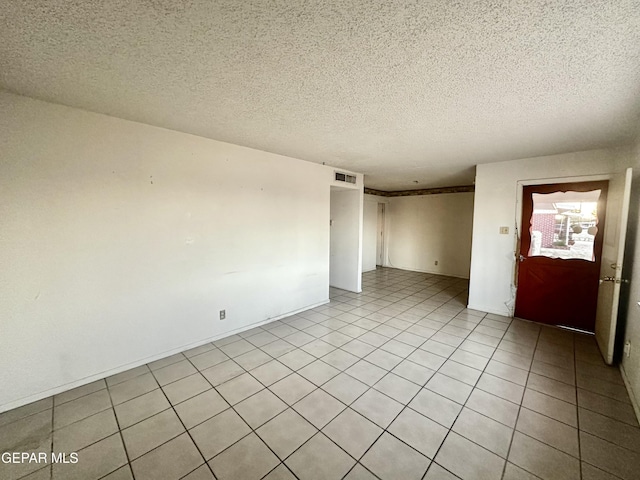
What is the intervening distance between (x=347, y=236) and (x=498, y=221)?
256 centimetres

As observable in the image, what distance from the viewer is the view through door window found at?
10.9ft

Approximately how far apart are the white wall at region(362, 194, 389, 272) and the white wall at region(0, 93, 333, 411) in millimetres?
3953

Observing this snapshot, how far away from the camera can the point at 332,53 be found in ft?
4.72

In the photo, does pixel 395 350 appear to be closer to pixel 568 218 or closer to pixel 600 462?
pixel 600 462

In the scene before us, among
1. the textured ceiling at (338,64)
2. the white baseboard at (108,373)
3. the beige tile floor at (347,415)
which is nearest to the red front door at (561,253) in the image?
→ the beige tile floor at (347,415)

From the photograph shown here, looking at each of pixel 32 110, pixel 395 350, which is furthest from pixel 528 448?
pixel 32 110

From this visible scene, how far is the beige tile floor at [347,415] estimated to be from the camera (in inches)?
59.5

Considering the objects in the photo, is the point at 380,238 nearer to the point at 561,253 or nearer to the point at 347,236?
the point at 347,236

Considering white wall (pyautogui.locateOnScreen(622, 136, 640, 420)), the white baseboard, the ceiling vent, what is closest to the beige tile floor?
the white baseboard

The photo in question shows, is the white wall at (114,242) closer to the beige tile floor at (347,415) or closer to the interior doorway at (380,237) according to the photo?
the beige tile floor at (347,415)

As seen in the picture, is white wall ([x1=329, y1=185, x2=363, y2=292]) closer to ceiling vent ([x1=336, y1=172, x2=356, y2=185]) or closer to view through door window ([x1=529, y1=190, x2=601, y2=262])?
ceiling vent ([x1=336, y1=172, x2=356, y2=185])

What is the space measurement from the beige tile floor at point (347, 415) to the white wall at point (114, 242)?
0.31m

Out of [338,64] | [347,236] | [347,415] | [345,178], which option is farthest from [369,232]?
[338,64]

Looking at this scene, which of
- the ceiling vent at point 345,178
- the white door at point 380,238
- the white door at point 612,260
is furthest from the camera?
the white door at point 380,238
